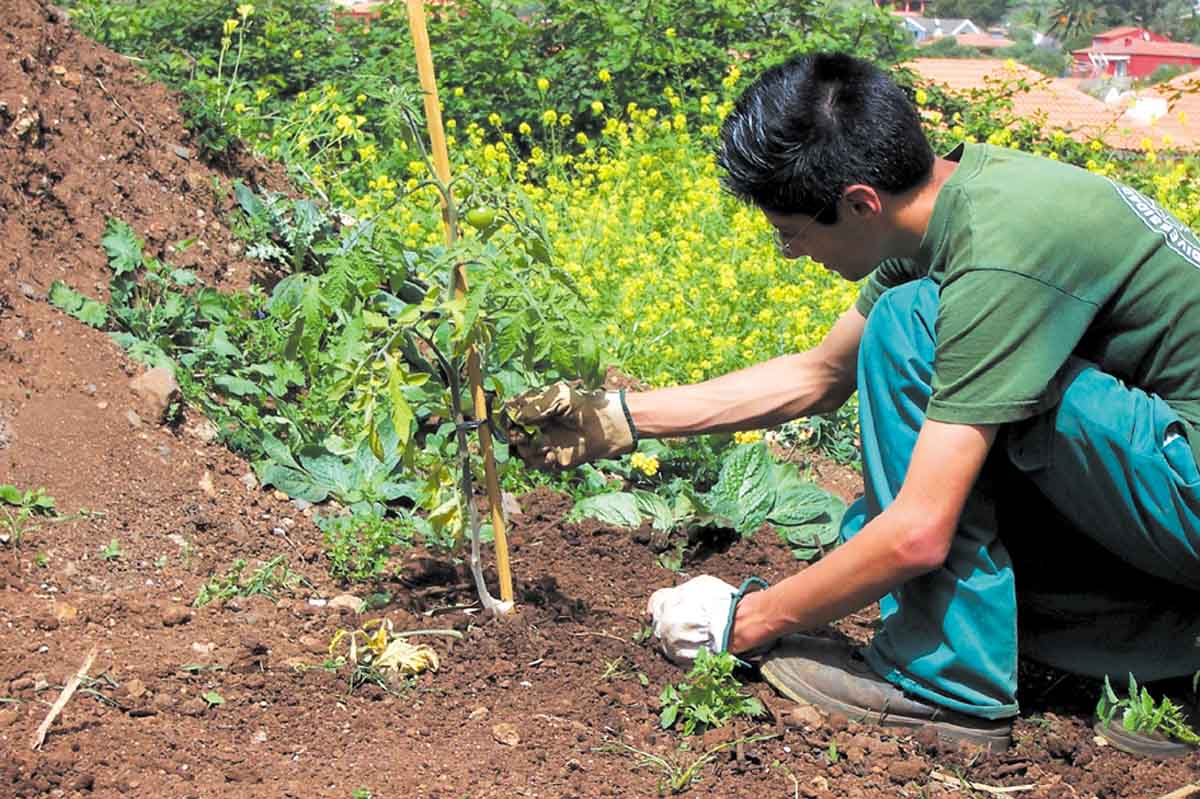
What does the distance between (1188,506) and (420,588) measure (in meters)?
1.58

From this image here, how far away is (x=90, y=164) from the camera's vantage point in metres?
4.19

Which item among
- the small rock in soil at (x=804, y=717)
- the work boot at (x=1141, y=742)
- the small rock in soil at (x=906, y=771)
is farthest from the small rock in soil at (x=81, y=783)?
the work boot at (x=1141, y=742)

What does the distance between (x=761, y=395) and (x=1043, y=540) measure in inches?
25.9

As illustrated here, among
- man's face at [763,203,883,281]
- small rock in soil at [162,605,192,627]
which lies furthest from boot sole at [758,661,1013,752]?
small rock in soil at [162,605,192,627]

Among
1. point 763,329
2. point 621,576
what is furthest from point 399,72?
point 621,576

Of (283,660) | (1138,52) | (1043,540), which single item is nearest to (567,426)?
(283,660)

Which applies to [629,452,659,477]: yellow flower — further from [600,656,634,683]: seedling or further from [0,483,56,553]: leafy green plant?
[0,483,56,553]: leafy green plant

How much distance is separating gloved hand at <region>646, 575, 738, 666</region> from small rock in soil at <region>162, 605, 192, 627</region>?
3.18 ft

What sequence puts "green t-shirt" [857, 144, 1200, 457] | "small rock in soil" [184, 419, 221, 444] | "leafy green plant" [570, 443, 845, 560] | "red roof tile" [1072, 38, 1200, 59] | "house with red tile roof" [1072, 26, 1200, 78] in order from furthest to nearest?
"red roof tile" [1072, 38, 1200, 59]
"house with red tile roof" [1072, 26, 1200, 78]
"small rock in soil" [184, 419, 221, 444]
"leafy green plant" [570, 443, 845, 560]
"green t-shirt" [857, 144, 1200, 457]

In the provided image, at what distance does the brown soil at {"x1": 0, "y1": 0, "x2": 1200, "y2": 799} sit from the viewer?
2410 mm

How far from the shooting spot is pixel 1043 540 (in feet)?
8.73

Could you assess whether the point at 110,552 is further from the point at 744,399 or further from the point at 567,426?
the point at 744,399

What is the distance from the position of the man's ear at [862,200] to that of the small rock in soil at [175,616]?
155cm

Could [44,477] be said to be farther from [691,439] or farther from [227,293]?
[691,439]
